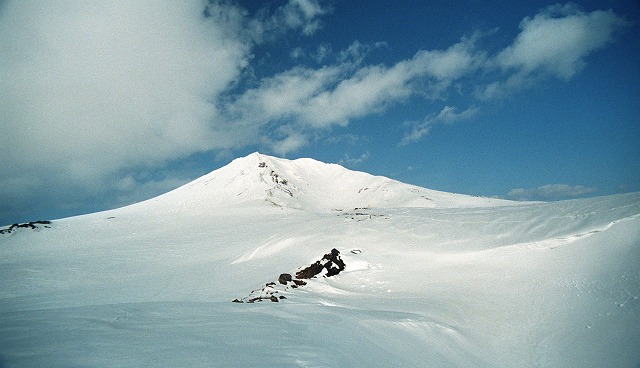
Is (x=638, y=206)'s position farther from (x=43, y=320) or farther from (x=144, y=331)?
(x=43, y=320)

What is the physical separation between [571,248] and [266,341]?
1651 cm

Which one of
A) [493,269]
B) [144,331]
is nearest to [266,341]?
[144,331]

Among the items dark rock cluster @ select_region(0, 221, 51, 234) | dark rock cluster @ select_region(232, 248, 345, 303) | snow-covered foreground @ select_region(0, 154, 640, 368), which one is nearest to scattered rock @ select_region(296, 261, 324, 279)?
dark rock cluster @ select_region(232, 248, 345, 303)

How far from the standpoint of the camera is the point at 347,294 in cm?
1505

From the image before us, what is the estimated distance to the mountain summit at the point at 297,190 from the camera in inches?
2559

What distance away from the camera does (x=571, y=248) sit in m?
15.4

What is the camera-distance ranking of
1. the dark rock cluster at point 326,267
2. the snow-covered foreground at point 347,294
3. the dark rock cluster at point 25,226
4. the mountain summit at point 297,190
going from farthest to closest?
the mountain summit at point 297,190 → the dark rock cluster at point 25,226 → the dark rock cluster at point 326,267 → the snow-covered foreground at point 347,294

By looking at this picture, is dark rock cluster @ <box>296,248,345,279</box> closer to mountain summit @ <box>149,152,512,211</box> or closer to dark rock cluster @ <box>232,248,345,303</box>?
dark rock cluster @ <box>232,248,345,303</box>

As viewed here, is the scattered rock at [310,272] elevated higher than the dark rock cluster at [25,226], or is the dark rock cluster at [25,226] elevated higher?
the dark rock cluster at [25,226]

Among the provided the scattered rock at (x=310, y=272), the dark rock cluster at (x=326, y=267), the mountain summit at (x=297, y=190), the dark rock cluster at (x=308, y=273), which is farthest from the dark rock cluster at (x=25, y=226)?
the dark rock cluster at (x=326, y=267)

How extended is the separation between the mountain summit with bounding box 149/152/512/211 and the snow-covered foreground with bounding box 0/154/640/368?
28234mm

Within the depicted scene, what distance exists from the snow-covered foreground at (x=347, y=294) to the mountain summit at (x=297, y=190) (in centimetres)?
2823

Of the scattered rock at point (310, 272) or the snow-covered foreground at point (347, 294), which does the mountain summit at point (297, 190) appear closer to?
the snow-covered foreground at point (347, 294)

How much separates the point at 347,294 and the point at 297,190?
222 feet
